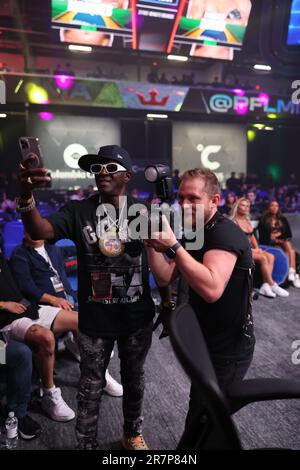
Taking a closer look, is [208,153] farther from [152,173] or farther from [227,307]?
[227,307]

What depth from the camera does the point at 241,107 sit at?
521 inches

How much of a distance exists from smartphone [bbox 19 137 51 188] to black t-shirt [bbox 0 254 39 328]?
147 cm

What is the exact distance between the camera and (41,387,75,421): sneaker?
7.67ft

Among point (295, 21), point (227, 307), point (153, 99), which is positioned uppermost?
point (295, 21)

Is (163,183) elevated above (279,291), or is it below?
above

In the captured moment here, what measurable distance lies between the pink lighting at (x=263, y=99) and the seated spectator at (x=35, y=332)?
13083 millimetres

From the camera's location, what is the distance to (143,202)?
1.91m

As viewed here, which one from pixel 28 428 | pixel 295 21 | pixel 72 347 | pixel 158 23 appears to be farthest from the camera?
pixel 158 23

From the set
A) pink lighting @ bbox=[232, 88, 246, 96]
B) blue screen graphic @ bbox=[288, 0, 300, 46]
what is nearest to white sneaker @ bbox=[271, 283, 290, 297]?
blue screen graphic @ bbox=[288, 0, 300, 46]

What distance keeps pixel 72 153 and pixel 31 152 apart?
13.1m

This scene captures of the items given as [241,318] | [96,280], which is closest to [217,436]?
[241,318]

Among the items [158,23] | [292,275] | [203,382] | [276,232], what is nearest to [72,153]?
[158,23]

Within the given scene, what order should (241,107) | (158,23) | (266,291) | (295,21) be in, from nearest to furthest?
(266,291)
(295,21)
(158,23)
(241,107)

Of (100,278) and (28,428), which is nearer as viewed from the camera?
(100,278)
